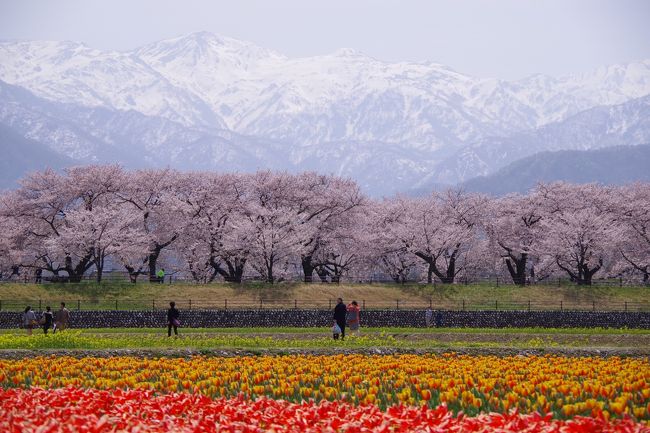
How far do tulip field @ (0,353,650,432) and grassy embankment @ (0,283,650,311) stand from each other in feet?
137

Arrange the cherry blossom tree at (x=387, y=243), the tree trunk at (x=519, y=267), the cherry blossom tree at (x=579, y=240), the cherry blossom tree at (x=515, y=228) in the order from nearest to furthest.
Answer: the cherry blossom tree at (x=579, y=240) → the tree trunk at (x=519, y=267) → the cherry blossom tree at (x=387, y=243) → the cherry blossom tree at (x=515, y=228)

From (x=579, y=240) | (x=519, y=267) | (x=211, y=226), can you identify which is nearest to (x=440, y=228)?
(x=519, y=267)

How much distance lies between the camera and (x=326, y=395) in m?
16.9

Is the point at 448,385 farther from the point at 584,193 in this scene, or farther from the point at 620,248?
the point at 584,193

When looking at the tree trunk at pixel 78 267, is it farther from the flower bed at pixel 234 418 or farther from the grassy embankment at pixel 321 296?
the flower bed at pixel 234 418

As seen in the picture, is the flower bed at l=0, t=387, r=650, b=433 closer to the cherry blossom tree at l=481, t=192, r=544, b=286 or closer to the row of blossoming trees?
the row of blossoming trees

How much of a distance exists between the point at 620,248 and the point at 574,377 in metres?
76.3

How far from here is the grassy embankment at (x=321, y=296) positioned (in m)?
66.5

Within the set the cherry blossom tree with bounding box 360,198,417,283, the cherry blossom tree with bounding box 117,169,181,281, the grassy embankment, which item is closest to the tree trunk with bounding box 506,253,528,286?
the cherry blossom tree with bounding box 360,198,417,283

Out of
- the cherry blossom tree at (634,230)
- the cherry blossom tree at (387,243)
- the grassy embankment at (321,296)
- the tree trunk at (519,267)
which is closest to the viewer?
the grassy embankment at (321,296)

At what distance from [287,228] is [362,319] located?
99.6ft

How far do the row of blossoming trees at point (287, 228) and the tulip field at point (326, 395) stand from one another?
183 feet

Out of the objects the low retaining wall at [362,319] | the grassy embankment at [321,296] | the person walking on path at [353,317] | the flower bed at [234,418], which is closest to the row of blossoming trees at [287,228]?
the grassy embankment at [321,296]

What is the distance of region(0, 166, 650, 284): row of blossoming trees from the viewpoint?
82.1 meters
